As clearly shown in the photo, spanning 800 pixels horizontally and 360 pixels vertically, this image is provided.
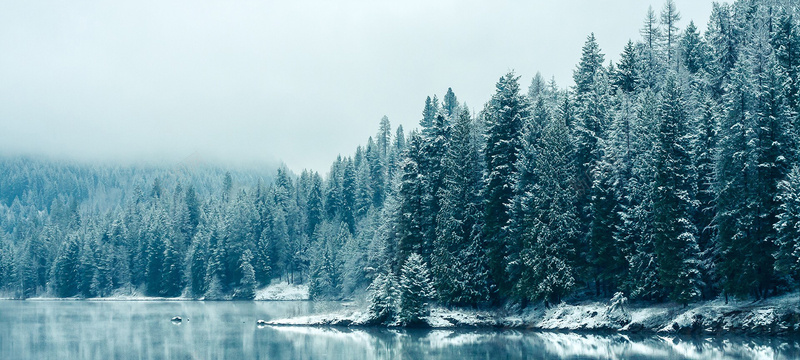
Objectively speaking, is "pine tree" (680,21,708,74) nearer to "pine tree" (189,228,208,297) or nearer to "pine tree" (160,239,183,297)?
"pine tree" (189,228,208,297)

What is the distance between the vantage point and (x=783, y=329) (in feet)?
155

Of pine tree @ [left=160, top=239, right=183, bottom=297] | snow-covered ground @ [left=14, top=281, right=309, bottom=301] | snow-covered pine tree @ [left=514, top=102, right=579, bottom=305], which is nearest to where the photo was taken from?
snow-covered pine tree @ [left=514, top=102, right=579, bottom=305]

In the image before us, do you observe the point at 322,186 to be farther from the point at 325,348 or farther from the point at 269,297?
the point at 325,348

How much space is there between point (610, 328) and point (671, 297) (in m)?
5.32

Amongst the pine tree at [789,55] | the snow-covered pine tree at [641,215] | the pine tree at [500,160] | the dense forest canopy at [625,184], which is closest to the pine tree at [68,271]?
the dense forest canopy at [625,184]

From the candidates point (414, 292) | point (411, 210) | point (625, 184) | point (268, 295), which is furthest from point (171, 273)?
point (625, 184)

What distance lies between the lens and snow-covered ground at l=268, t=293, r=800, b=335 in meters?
48.1

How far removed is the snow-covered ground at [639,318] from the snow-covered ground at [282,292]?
209ft

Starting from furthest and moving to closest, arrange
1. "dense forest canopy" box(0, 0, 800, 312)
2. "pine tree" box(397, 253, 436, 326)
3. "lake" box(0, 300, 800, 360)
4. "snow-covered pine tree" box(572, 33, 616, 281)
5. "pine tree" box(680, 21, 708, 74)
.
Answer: "pine tree" box(680, 21, 708, 74) → "pine tree" box(397, 253, 436, 326) → "snow-covered pine tree" box(572, 33, 616, 281) → "dense forest canopy" box(0, 0, 800, 312) → "lake" box(0, 300, 800, 360)

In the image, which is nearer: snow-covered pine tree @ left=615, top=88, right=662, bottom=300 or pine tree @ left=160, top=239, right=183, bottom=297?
snow-covered pine tree @ left=615, top=88, right=662, bottom=300

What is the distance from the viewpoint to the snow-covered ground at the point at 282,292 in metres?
130

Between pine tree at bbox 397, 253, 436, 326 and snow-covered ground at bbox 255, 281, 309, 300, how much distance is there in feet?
225

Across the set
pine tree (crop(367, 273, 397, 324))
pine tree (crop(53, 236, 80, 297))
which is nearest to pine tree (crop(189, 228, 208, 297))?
pine tree (crop(53, 236, 80, 297))

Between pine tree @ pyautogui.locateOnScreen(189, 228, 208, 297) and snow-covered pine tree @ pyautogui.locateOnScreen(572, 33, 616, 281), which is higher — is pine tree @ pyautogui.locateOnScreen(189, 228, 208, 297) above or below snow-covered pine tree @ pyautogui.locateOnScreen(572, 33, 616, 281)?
below
